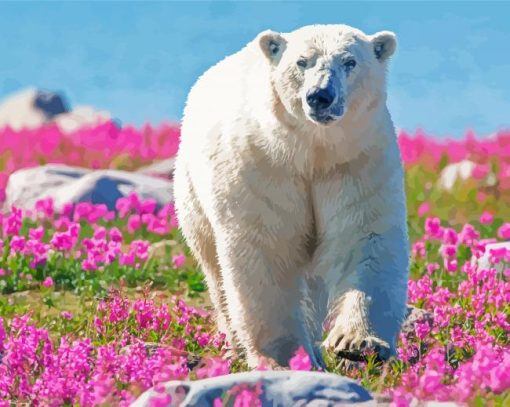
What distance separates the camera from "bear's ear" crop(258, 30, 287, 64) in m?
5.88

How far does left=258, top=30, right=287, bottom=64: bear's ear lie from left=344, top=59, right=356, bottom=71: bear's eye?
415 mm

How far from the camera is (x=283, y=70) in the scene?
5.68 m

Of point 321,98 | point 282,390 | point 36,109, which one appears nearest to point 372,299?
point 321,98

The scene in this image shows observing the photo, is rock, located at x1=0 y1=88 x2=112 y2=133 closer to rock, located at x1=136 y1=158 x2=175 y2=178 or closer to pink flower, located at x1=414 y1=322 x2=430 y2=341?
rock, located at x1=136 y1=158 x2=175 y2=178

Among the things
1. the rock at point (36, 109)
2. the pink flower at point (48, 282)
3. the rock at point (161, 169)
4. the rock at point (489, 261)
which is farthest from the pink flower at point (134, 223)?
the rock at point (36, 109)

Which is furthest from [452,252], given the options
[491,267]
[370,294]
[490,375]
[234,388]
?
[234,388]

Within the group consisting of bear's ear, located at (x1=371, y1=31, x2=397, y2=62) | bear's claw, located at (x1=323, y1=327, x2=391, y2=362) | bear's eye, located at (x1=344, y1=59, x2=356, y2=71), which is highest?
bear's ear, located at (x1=371, y1=31, x2=397, y2=62)

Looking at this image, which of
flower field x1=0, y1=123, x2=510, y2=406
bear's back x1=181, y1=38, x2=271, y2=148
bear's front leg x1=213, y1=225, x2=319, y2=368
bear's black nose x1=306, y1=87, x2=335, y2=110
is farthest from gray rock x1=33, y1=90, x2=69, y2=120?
bear's black nose x1=306, y1=87, x2=335, y2=110

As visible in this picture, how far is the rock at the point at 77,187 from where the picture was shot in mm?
12857

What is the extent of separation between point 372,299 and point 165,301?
337cm

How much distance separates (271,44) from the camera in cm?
589

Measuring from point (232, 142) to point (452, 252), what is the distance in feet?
10.4

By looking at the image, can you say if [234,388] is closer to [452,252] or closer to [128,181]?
[452,252]

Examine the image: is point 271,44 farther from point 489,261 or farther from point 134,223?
point 134,223
